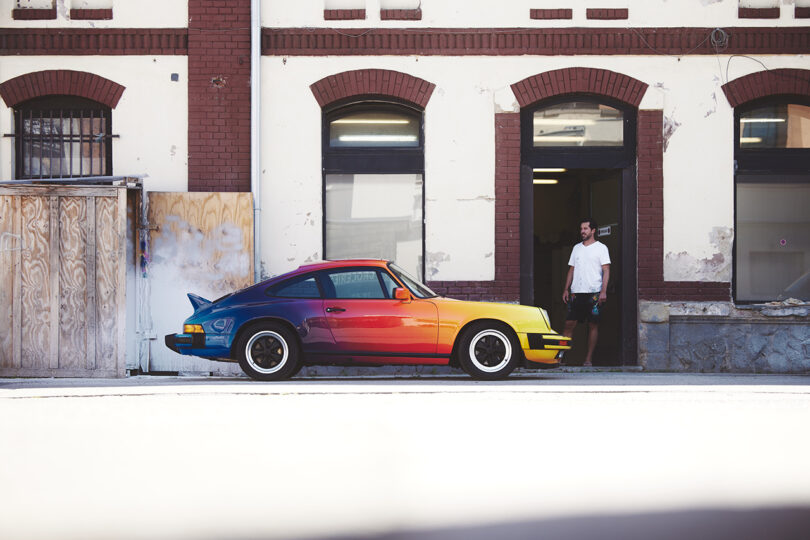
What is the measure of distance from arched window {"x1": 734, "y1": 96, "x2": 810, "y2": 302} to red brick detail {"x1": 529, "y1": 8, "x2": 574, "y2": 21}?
280 cm

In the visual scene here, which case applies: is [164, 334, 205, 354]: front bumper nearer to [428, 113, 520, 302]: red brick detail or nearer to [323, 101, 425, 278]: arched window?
[323, 101, 425, 278]: arched window

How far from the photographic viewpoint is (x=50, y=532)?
4.23 metres

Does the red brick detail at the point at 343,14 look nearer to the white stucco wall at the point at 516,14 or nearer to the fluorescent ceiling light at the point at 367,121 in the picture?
the white stucco wall at the point at 516,14

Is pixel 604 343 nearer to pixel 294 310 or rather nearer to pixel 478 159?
pixel 478 159

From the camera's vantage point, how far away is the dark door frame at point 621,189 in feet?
45.9

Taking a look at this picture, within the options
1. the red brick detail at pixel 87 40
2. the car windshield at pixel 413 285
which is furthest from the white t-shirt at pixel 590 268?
the red brick detail at pixel 87 40

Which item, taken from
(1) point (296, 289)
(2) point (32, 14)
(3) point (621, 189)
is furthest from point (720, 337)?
(2) point (32, 14)

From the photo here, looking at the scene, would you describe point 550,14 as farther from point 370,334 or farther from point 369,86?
point 370,334

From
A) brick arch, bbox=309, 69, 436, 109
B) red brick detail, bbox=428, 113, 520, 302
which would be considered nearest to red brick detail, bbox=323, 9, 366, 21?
brick arch, bbox=309, 69, 436, 109

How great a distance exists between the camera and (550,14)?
45.6 ft

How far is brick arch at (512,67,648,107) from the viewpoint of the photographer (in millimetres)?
13875

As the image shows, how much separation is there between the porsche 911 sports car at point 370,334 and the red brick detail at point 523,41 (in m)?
4.40

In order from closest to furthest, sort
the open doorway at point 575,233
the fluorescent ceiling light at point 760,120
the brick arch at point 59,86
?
the brick arch at point 59,86 → the fluorescent ceiling light at point 760,120 → the open doorway at point 575,233

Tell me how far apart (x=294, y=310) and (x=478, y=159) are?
13.8 ft
